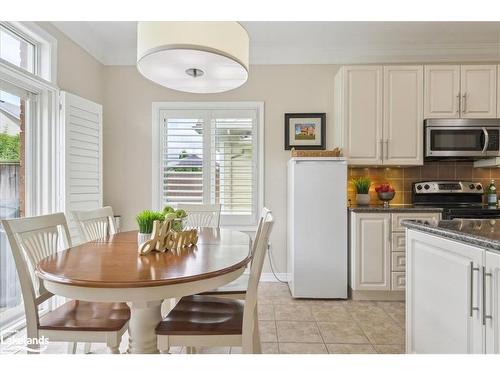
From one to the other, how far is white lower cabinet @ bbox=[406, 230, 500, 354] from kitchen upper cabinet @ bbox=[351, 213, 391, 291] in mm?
1296

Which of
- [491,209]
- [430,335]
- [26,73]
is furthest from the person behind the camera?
[491,209]

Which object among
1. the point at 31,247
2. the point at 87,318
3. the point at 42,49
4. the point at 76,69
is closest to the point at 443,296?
the point at 87,318

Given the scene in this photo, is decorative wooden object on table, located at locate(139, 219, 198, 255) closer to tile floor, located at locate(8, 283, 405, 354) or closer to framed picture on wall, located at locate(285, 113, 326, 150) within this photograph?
tile floor, located at locate(8, 283, 405, 354)

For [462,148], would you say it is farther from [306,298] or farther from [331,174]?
[306,298]

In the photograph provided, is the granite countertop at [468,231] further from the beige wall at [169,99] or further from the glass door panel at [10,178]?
the glass door panel at [10,178]

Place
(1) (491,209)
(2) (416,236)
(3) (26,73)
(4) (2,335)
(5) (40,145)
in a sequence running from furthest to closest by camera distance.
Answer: (1) (491,209) → (5) (40,145) → (3) (26,73) → (4) (2,335) → (2) (416,236)

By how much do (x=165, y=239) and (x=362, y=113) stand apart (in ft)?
8.08

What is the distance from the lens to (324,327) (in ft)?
8.08

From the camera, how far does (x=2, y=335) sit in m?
2.20

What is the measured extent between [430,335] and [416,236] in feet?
1.59

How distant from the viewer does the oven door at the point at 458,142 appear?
3.10m

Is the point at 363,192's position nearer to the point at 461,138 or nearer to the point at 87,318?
the point at 461,138
